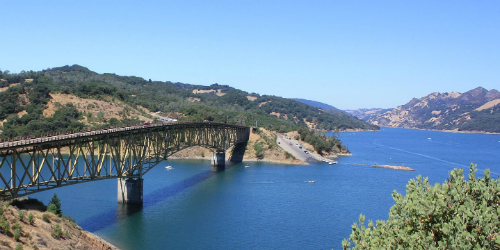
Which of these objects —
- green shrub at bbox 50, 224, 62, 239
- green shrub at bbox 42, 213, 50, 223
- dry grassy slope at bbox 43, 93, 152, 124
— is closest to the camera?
green shrub at bbox 50, 224, 62, 239

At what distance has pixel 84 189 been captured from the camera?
68.4 metres

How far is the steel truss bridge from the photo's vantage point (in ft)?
137

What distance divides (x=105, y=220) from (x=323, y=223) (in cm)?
2590

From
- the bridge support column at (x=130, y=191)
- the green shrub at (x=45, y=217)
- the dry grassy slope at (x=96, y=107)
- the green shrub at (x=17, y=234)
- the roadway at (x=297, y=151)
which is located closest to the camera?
the green shrub at (x=17, y=234)

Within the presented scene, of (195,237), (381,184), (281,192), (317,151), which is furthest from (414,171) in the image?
(195,237)

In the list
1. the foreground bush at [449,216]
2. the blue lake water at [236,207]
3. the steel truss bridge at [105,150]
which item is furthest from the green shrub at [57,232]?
the foreground bush at [449,216]

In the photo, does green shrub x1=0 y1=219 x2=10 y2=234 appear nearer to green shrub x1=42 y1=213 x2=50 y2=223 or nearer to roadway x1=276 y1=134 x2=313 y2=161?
green shrub x1=42 y1=213 x2=50 y2=223

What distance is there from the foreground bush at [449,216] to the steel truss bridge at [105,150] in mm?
30898

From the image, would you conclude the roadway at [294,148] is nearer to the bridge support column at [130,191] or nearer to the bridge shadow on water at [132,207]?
the bridge shadow on water at [132,207]

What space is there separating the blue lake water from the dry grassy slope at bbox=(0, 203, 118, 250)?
16.6 feet

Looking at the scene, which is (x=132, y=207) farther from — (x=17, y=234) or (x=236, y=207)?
(x=17, y=234)

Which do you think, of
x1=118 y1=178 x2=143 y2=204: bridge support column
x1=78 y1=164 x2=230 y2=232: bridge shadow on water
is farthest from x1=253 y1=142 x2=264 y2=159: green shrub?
x1=118 y1=178 x2=143 y2=204: bridge support column

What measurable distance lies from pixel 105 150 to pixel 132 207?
25430mm

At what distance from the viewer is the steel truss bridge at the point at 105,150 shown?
41.9m
